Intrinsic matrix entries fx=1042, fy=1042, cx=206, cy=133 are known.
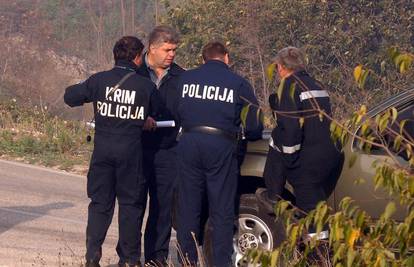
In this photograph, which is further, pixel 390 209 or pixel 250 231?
pixel 250 231

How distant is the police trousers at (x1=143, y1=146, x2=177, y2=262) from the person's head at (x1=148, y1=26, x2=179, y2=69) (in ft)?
2.18

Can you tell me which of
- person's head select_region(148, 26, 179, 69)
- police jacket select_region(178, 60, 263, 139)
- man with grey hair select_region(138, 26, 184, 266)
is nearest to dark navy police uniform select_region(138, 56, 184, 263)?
man with grey hair select_region(138, 26, 184, 266)

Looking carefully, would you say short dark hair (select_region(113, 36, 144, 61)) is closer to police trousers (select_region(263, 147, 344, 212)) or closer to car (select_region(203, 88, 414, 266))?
car (select_region(203, 88, 414, 266))

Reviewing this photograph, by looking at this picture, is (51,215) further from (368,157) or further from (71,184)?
(368,157)

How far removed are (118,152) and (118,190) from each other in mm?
338

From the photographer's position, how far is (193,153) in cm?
733

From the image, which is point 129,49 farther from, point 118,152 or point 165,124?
point 118,152

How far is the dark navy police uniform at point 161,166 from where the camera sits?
25.9ft

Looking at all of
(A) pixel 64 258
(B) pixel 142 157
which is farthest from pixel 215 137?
(A) pixel 64 258

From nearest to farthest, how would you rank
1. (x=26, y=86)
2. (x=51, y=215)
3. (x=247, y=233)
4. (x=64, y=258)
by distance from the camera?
1. (x=247, y=233)
2. (x=64, y=258)
3. (x=51, y=215)
4. (x=26, y=86)

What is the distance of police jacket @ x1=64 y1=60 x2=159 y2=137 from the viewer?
24.3 feet

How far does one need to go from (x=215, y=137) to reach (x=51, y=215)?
13.8 ft

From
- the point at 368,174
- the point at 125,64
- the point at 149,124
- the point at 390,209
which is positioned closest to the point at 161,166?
the point at 149,124

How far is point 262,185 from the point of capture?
773 centimetres
